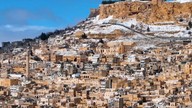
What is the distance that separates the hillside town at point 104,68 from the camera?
144ft

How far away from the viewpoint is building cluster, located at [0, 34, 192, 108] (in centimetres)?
4344

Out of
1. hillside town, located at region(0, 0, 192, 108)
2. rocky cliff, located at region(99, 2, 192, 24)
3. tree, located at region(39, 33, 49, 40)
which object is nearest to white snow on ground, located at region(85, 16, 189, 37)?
hillside town, located at region(0, 0, 192, 108)

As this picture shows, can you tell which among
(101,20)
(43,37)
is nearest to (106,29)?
(101,20)

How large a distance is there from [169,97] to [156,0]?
37772mm

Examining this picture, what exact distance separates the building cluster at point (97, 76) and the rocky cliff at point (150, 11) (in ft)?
26.7

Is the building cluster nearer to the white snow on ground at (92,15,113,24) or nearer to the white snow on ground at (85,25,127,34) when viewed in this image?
the white snow on ground at (85,25,127,34)

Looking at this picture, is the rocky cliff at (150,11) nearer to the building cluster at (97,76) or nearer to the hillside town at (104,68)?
the hillside town at (104,68)

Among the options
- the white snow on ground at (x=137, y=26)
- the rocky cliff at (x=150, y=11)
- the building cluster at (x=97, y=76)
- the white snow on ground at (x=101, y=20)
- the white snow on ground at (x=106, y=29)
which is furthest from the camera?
the white snow on ground at (x=101, y=20)

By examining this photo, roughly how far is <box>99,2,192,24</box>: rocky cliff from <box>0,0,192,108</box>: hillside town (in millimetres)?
1023

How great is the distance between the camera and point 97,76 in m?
52.8

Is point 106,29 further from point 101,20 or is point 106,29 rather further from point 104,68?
point 104,68

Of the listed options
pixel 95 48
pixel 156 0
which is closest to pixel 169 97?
pixel 95 48

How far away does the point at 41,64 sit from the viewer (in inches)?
2379

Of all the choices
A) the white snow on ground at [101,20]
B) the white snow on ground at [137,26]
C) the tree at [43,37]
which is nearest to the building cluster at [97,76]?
the white snow on ground at [137,26]
